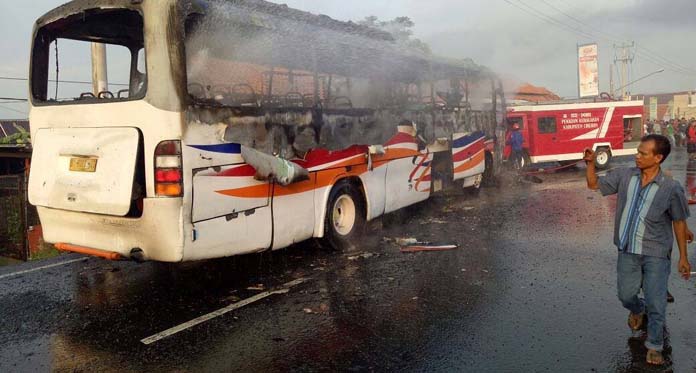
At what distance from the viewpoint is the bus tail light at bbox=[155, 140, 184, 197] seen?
179 inches

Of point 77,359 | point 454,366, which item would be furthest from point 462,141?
point 77,359

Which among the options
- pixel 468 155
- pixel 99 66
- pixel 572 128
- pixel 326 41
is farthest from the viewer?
pixel 572 128

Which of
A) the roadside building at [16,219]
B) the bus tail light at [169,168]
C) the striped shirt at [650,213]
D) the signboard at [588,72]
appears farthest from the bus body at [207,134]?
the signboard at [588,72]

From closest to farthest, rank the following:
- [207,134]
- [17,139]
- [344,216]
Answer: [207,134]
[344,216]
[17,139]

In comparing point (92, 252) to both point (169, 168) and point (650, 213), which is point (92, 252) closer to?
point (169, 168)

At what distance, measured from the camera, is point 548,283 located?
5.39 meters

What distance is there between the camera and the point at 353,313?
15.2 feet

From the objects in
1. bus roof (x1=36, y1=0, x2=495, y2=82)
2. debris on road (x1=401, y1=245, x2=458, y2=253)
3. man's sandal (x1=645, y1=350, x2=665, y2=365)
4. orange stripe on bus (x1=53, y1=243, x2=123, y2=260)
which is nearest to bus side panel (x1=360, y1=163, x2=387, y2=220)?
debris on road (x1=401, y1=245, x2=458, y2=253)

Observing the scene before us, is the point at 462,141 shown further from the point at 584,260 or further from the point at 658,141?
the point at 658,141

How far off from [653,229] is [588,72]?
48757 millimetres

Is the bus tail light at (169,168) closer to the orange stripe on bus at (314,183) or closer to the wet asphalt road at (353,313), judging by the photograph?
the orange stripe on bus at (314,183)

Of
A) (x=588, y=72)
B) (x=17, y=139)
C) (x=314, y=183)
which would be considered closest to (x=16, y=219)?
(x=314, y=183)

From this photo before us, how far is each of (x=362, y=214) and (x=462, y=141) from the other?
4201 mm

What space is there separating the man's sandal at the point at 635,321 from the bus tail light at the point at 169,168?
389 cm
